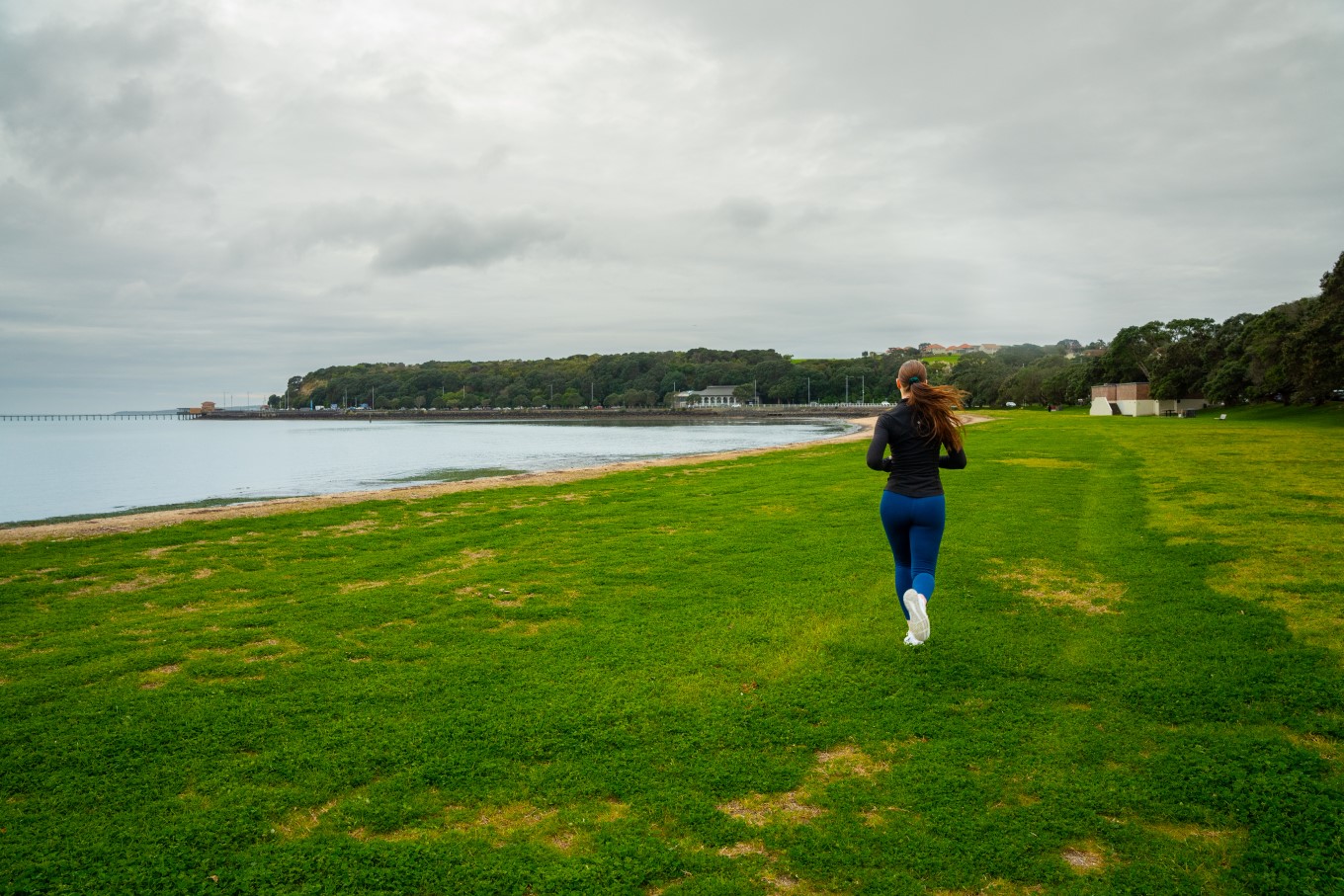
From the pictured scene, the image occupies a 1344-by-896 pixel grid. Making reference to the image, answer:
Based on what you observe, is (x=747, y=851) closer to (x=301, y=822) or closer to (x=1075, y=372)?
(x=301, y=822)

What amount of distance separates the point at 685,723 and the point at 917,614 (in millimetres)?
2118

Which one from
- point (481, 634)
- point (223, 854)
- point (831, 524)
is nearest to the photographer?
point (223, 854)

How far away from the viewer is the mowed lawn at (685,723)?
3443 mm

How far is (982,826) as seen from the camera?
143 inches

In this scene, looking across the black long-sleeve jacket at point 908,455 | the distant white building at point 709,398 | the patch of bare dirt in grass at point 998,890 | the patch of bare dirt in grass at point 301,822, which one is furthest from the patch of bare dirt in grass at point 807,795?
the distant white building at point 709,398

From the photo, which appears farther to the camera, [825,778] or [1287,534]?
[1287,534]

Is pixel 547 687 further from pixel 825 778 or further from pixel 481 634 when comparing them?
pixel 825 778

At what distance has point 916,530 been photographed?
5809 mm

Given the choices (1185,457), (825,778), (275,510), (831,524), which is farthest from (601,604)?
(1185,457)

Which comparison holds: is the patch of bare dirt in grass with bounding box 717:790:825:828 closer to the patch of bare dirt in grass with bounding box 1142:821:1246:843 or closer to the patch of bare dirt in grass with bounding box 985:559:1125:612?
the patch of bare dirt in grass with bounding box 1142:821:1246:843

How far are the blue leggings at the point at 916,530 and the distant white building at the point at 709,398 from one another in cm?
16567

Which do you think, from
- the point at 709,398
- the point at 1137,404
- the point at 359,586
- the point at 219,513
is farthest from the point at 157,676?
the point at 709,398

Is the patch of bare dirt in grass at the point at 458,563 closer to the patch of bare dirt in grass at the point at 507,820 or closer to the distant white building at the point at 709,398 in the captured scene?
the patch of bare dirt in grass at the point at 507,820

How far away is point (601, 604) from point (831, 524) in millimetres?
5468
